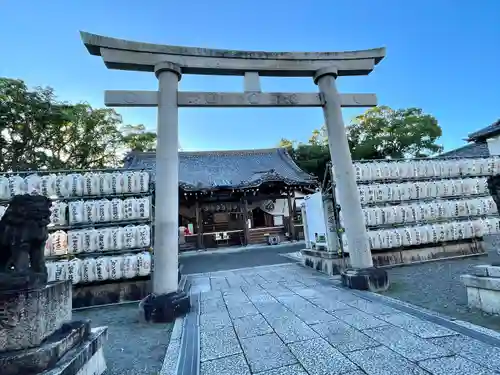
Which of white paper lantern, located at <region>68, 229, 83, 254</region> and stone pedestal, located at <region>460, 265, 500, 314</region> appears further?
white paper lantern, located at <region>68, 229, 83, 254</region>

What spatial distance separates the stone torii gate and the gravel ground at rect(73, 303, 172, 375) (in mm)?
619

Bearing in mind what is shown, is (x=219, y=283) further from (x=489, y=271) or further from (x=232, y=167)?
(x=232, y=167)

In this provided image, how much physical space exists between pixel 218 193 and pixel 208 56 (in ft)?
38.5

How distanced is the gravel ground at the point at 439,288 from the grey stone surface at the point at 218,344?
2.79 meters

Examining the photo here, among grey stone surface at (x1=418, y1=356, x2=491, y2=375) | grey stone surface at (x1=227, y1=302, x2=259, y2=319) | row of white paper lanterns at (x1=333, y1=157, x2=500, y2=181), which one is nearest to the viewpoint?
grey stone surface at (x1=418, y1=356, x2=491, y2=375)

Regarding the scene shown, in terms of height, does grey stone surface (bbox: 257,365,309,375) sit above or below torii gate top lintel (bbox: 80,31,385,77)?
below

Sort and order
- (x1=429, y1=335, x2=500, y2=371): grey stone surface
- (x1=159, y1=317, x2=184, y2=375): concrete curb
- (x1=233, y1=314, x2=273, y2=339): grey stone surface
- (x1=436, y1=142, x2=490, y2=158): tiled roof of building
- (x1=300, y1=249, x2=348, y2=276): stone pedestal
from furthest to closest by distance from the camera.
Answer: (x1=436, y1=142, x2=490, y2=158): tiled roof of building → (x1=300, y1=249, x2=348, y2=276): stone pedestal → (x1=233, y1=314, x2=273, y2=339): grey stone surface → (x1=159, y1=317, x2=184, y2=375): concrete curb → (x1=429, y1=335, x2=500, y2=371): grey stone surface

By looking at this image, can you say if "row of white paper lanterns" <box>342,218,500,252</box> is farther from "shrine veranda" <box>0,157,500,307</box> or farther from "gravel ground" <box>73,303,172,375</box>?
"gravel ground" <box>73,303,172,375</box>

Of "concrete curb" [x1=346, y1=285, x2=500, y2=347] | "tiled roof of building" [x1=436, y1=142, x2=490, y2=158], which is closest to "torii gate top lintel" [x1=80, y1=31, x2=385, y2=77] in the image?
Answer: "concrete curb" [x1=346, y1=285, x2=500, y2=347]

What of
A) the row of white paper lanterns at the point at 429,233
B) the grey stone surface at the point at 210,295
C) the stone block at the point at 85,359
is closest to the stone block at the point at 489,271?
the row of white paper lanterns at the point at 429,233

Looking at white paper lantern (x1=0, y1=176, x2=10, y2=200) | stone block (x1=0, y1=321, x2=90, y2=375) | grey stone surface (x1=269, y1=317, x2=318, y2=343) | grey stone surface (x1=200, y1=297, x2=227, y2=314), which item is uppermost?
white paper lantern (x1=0, y1=176, x2=10, y2=200)

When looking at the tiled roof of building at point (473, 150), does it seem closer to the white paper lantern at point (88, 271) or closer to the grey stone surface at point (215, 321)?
the grey stone surface at point (215, 321)

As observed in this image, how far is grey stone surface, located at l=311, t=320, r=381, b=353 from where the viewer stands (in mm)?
2630

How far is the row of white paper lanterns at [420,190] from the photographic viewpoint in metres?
6.69
